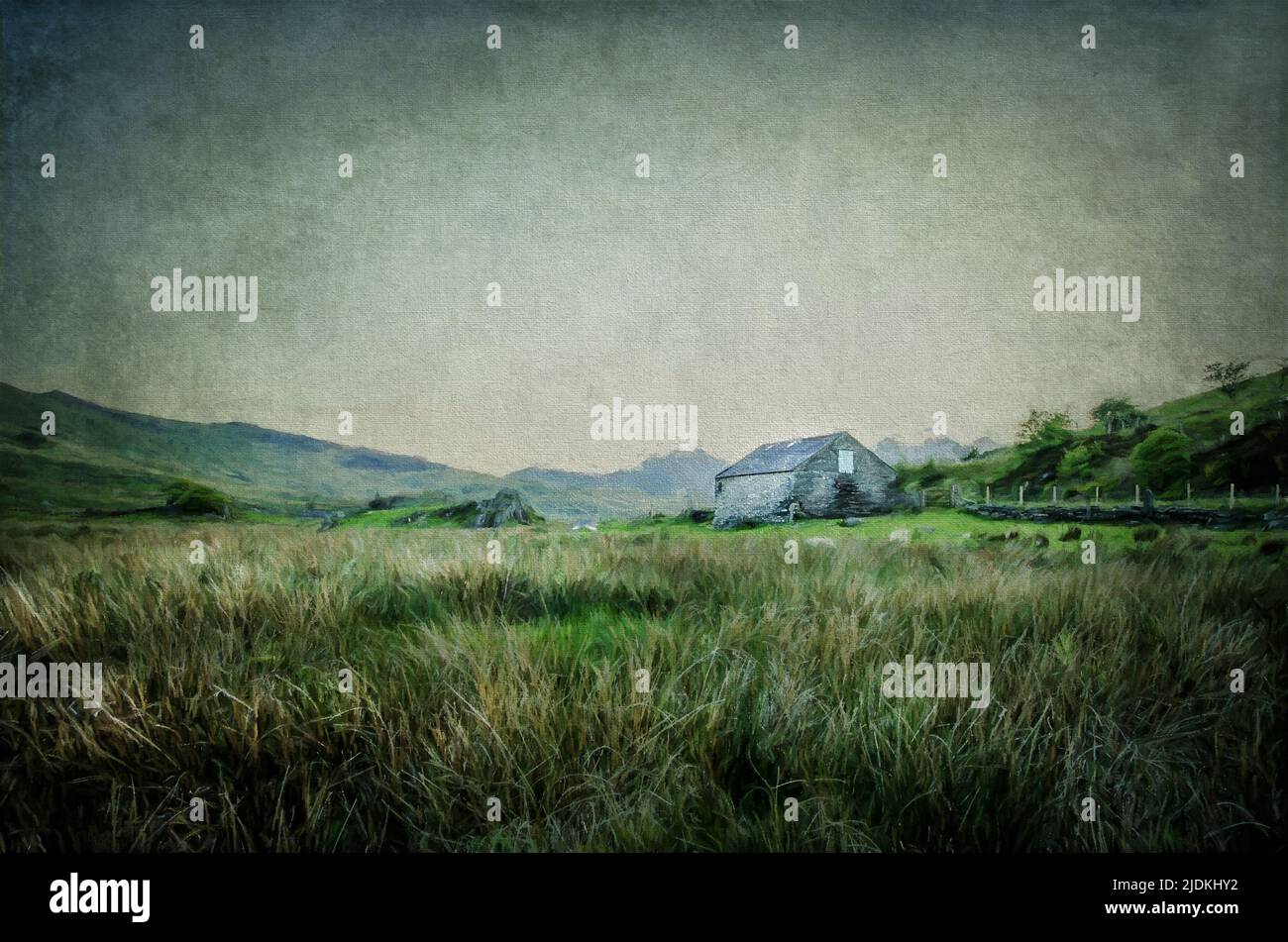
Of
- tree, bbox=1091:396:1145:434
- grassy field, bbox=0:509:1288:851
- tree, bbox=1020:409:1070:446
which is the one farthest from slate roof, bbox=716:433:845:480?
tree, bbox=1091:396:1145:434

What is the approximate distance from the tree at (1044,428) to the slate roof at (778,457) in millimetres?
1609

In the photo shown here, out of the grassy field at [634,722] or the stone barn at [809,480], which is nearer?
the grassy field at [634,722]

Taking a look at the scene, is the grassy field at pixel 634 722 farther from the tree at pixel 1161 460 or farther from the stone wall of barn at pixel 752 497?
the stone wall of barn at pixel 752 497

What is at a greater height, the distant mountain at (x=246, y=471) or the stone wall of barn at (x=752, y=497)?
the distant mountain at (x=246, y=471)

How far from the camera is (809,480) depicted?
5.66 meters

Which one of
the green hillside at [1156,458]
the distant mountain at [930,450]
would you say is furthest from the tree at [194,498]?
the green hillside at [1156,458]

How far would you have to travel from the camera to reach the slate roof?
16.6 ft

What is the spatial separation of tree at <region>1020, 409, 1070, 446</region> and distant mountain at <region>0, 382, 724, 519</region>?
2543 millimetres

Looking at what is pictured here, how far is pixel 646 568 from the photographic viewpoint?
4148 millimetres

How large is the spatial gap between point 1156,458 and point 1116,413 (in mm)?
488

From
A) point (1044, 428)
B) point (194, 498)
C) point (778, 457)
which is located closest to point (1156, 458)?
point (1044, 428)

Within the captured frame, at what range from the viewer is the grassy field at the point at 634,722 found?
6.19 ft
